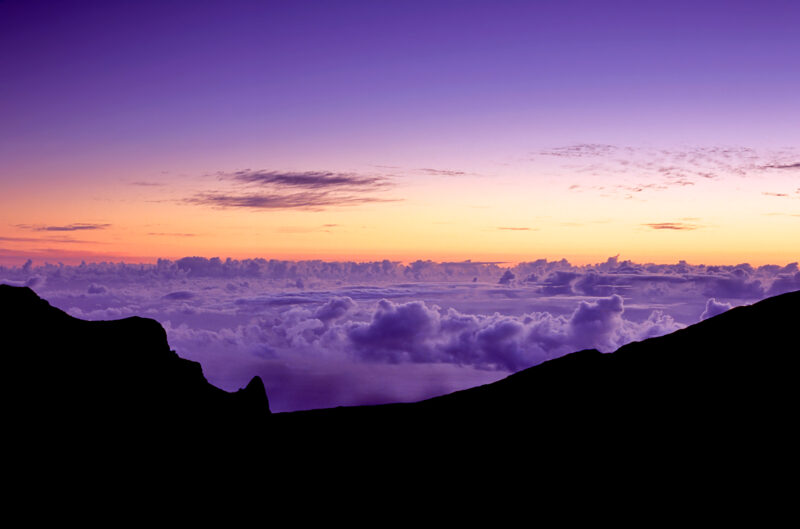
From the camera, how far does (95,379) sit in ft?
232

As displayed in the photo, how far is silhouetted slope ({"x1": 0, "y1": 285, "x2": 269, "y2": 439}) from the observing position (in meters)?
63.7

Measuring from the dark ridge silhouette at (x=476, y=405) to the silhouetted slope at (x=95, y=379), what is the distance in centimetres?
16

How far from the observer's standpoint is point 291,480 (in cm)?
8644

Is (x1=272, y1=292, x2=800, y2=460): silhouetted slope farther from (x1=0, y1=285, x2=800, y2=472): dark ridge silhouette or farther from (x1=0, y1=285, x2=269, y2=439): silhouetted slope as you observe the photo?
(x1=0, y1=285, x2=269, y2=439): silhouetted slope

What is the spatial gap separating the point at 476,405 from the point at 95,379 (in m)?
65.0

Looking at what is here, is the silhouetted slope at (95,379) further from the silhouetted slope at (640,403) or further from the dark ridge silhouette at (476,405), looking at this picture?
the silhouetted slope at (640,403)

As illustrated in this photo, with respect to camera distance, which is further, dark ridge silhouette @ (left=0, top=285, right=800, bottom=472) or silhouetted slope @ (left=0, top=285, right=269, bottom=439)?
dark ridge silhouette @ (left=0, top=285, right=800, bottom=472)

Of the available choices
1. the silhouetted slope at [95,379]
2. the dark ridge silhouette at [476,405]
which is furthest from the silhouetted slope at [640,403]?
the silhouetted slope at [95,379]

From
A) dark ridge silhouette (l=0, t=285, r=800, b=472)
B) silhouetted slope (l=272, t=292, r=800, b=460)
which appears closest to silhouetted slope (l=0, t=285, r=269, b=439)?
dark ridge silhouette (l=0, t=285, r=800, b=472)

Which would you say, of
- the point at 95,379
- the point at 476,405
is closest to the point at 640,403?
the point at 476,405

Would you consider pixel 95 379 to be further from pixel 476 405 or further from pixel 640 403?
pixel 640 403

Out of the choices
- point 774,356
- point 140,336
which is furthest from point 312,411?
point 774,356

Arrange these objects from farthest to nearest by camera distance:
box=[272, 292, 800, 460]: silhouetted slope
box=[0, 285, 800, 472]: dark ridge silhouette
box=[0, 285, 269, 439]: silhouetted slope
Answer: box=[272, 292, 800, 460]: silhouetted slope, box=[0, 285, 800, 472]: dark ridge silhouette, box=[0, 285, 269, 439]: silhouetted slope

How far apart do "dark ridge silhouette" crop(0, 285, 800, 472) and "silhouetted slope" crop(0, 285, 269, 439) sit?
6.3 inches
